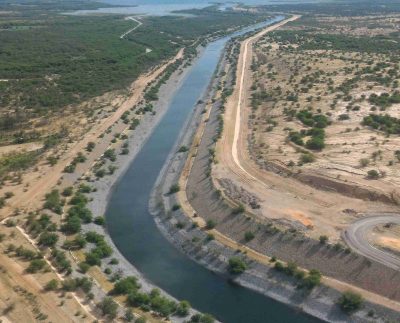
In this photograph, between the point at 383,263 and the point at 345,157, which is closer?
the point at 383,263

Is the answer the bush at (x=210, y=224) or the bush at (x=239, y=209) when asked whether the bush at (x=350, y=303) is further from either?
the bush at (x=210, y=224)

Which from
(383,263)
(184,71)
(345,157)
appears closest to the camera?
(383,263)

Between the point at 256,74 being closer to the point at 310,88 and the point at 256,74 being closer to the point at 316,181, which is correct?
the point at 310,88

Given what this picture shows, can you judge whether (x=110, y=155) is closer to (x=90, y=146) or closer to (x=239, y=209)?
(x=90, y=146)

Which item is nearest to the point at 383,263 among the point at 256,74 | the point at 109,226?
the point at 109,226

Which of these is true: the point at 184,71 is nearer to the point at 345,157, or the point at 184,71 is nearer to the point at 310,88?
the point at 310,88

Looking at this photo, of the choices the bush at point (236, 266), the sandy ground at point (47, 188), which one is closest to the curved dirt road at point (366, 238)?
the bush at point (236, 266)

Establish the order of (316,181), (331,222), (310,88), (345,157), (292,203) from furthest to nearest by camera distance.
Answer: (310,88), (345,157), (316,181), (292,203), (331,222)
